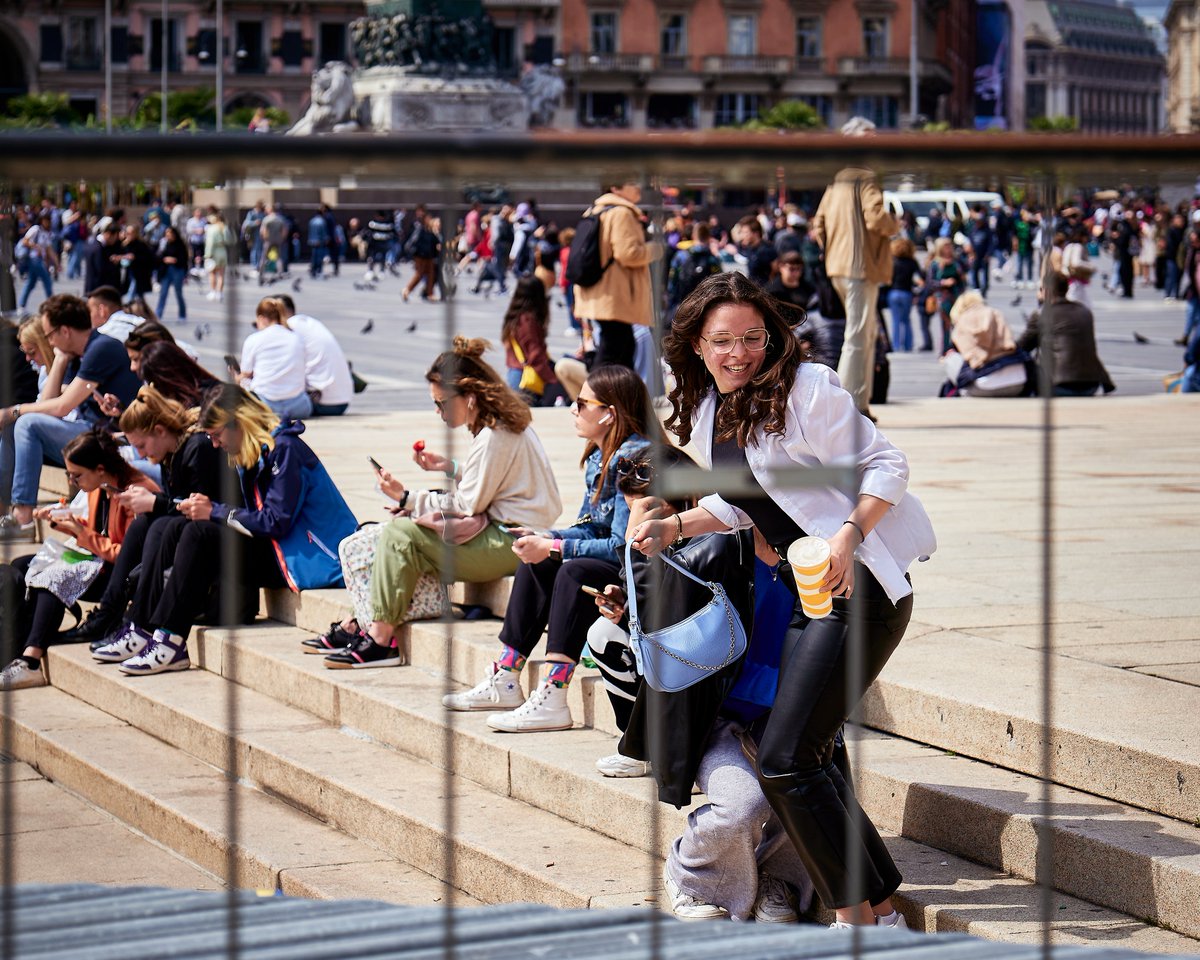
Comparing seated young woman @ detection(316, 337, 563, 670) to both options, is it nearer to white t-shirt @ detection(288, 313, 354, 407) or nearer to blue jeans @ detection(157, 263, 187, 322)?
white t-shirt @ detection(288, 313, 354, 407)

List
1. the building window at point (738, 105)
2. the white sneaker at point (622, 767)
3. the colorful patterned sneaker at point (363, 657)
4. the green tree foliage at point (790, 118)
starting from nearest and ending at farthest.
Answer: the white sneaker at point (622, 767)
the colorful patterned sneaker at point (363, 657)
the green tree foliage at point (790, 118)
the building window at point (738, 105)

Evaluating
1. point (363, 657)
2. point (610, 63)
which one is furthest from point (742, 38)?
point (363, 657)

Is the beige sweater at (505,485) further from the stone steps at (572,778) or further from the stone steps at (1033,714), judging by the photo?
the stone steps at (1033,714)

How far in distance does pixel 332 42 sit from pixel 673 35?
16.0m

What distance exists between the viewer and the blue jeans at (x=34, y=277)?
79.4ft

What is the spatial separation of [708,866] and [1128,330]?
20040 millimetres

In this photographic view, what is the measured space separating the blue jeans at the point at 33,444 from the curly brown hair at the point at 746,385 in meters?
7.09

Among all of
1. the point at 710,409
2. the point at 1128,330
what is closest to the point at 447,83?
the point at 1128,330

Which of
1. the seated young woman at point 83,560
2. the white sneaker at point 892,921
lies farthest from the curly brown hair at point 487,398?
the white sneaker at point 892,921

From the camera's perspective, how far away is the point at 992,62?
11869cm

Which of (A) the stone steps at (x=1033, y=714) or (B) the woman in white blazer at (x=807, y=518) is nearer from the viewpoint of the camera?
(B) the woman in white blazer at (x=807, y=518)

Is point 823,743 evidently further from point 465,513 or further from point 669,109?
point 669,109

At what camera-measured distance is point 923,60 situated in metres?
89.4

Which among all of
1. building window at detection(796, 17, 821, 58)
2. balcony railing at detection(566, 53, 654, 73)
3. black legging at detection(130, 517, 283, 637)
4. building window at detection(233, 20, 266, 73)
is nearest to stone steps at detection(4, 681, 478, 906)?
black legging at detection(130, 517, 283, 637)
